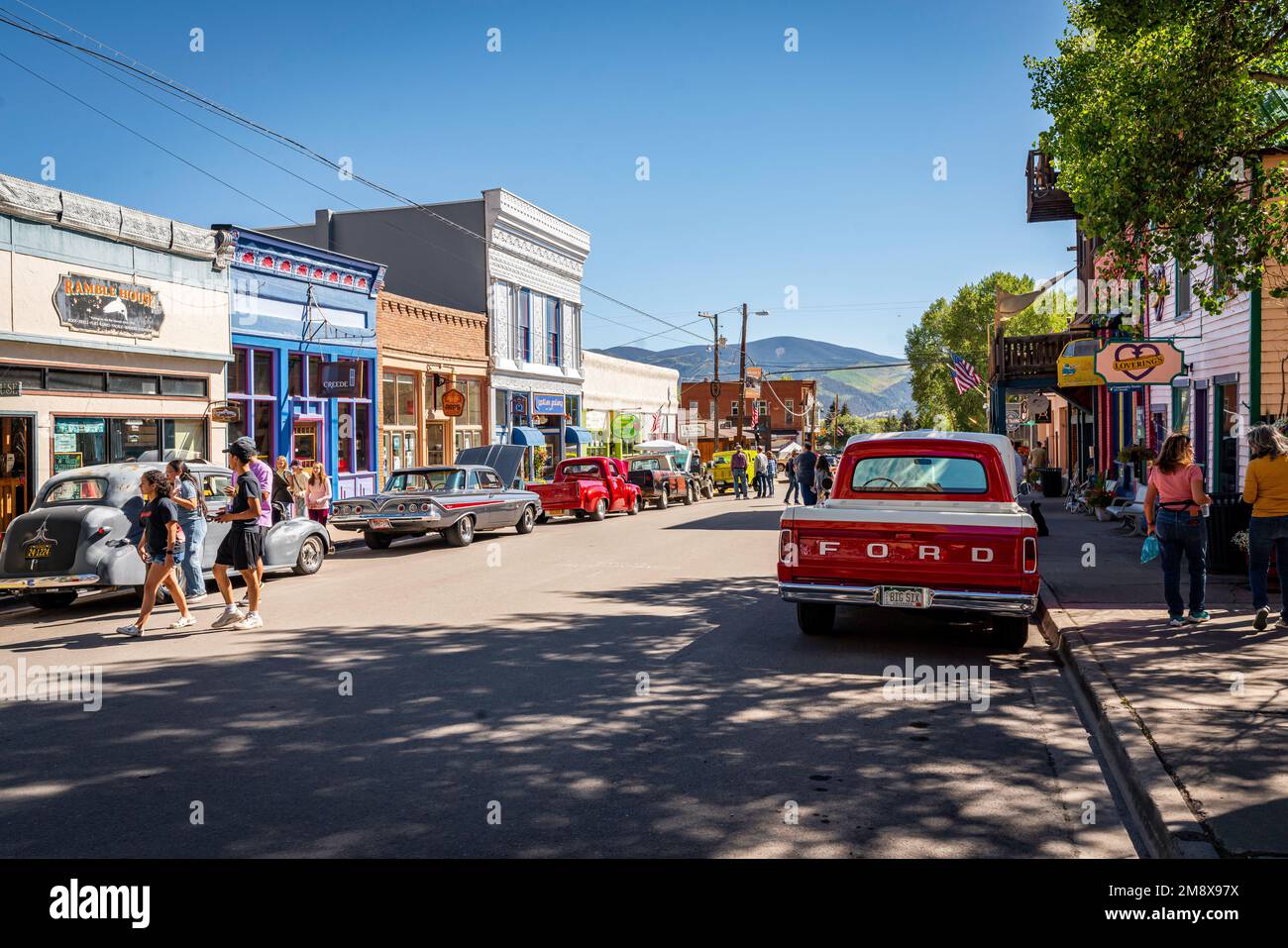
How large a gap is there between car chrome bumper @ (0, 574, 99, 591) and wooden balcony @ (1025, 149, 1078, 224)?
25425 millimetres

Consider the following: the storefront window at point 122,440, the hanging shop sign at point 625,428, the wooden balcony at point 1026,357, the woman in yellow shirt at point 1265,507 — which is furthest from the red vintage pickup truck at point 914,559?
the hanging shop sign at point 625,428

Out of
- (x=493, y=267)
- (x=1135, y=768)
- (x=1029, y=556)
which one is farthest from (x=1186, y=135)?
(x=493, y=267)

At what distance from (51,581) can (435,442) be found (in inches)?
839

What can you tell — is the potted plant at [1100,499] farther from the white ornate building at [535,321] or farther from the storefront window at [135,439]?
the white ornate building at [535,321]

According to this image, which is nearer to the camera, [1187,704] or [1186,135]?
[1187,704]

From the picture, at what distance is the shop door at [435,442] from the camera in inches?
1273

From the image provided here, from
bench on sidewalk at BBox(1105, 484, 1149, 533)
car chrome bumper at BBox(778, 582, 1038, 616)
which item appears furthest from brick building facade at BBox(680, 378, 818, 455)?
car chrome bumper at BBox(778, 582, 1038, 616)

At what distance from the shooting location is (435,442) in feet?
108

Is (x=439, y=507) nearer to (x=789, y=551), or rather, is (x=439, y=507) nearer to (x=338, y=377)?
(x=338, y=377)

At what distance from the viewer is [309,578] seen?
1485cm

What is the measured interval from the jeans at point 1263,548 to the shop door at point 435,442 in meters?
25.7
